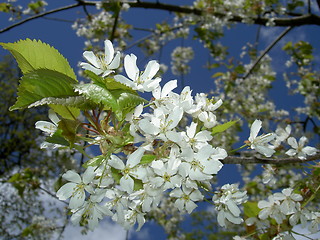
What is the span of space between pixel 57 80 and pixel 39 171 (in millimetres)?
5463

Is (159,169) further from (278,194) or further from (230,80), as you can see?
(230,80)

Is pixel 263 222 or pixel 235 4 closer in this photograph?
pixel 263 222

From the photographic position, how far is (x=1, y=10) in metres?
4.69

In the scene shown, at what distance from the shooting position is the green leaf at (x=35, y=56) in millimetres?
810

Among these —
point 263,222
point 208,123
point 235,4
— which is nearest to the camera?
point 208,123

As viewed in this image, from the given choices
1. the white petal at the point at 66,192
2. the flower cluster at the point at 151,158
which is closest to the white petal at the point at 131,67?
the flower cluster at the point at 151,158

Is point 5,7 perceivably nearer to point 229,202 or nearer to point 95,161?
point 95,161

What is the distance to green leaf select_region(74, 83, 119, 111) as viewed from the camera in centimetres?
73

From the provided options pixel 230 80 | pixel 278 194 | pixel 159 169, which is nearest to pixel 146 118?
pixel 159 169

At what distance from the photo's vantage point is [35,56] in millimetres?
822

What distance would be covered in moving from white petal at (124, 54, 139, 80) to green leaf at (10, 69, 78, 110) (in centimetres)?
20

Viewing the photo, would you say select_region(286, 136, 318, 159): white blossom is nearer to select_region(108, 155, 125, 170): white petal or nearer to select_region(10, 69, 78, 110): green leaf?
select_region(108, 155, 125, 170): white petal

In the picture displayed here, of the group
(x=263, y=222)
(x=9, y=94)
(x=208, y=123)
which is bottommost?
(x=9, y=94)

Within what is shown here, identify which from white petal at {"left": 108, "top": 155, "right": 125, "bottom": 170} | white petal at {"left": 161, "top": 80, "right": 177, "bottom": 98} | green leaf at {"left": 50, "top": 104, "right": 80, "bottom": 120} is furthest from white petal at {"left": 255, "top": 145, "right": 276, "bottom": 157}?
green leaf at {"left": 50, "top": 104, "right": 80, "bottom": 120}
